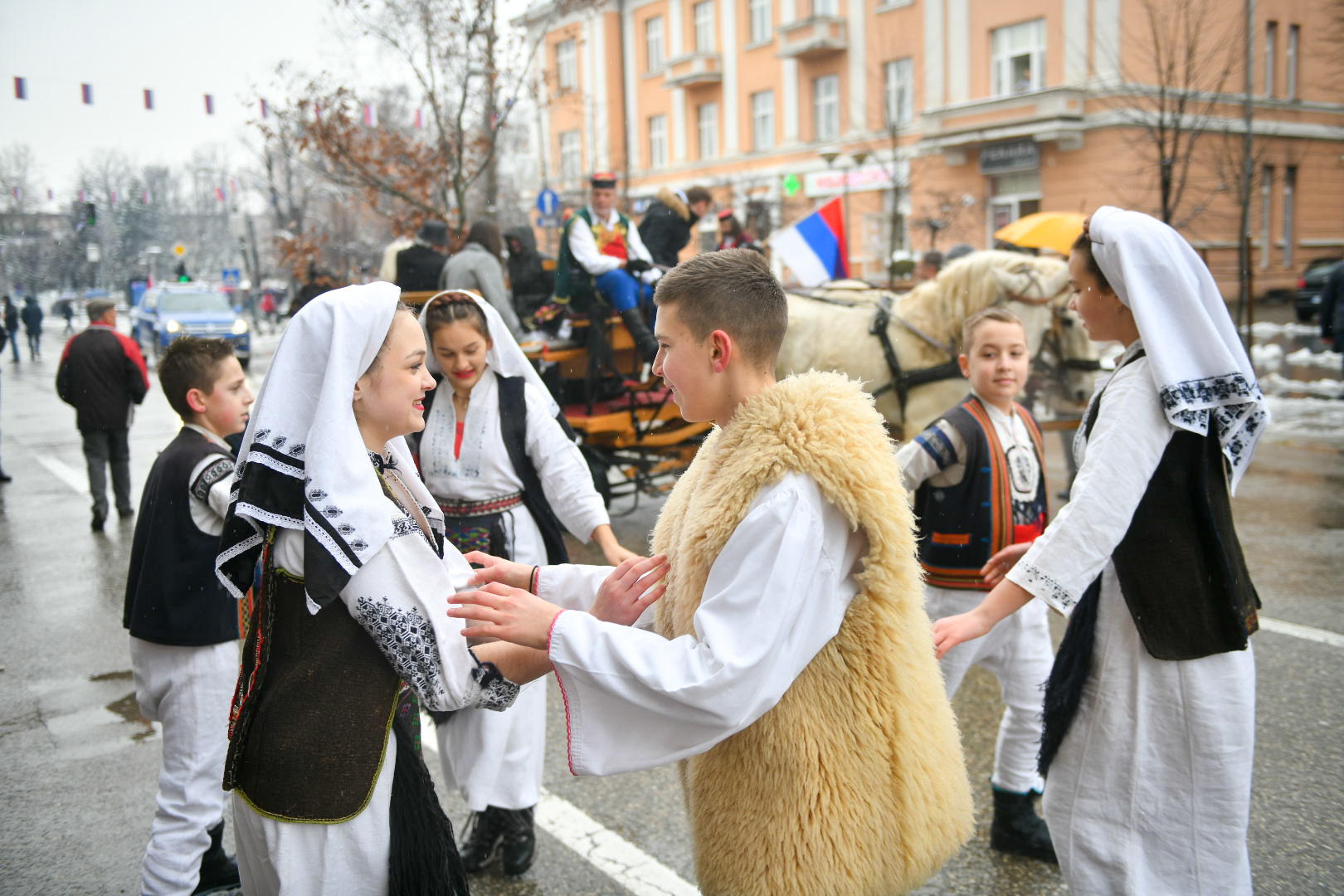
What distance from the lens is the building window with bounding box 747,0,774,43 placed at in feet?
114

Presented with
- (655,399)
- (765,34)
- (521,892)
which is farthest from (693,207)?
(765,34)

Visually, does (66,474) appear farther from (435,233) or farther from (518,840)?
(518,840)

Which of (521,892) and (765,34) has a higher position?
(765,34)

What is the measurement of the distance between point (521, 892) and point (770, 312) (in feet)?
7.46

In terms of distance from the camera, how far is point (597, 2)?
46.4ft

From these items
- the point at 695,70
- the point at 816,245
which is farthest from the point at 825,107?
the point at 816,245

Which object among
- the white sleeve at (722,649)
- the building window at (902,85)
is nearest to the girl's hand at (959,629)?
the white sleeve at (722,649)

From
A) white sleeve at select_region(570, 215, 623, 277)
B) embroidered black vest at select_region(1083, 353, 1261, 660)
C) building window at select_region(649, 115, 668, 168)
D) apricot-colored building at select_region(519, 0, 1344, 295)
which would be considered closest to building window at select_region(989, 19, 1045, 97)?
apricot-colored building at select_region(519, 0, 1344, 295)

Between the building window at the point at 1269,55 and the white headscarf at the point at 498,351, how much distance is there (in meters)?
29.8

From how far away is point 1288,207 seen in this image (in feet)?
91.2

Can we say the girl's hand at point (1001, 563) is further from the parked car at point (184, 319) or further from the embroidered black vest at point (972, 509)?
the parked car at point (184, 319)

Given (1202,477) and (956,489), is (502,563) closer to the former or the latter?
(1202,477)

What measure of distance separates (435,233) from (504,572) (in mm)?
7206

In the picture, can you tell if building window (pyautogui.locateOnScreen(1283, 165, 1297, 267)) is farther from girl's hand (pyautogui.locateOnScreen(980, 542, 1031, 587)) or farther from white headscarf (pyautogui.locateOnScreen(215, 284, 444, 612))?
white headscarf (pyautogui.locateOnScreen(215, 284, 444, 612))
